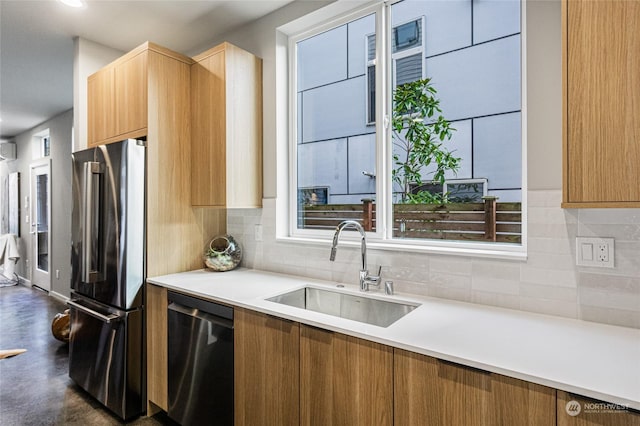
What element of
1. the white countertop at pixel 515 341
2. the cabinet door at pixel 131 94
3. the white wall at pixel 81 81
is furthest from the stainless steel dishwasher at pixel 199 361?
the white wall at pixel 81 81

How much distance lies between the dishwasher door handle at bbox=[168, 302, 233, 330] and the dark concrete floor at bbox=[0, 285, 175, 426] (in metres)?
0.76

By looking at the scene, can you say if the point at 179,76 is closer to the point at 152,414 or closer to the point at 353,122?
the point at 353,122

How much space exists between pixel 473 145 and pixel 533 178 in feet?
1.26

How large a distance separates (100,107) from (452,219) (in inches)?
103

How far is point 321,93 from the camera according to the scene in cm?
247

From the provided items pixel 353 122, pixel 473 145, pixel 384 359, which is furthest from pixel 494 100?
pixel 384 359

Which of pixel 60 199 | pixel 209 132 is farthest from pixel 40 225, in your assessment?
pixel 209 132

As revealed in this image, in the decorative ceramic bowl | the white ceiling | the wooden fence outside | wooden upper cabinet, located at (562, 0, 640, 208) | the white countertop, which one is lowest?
the white countertop

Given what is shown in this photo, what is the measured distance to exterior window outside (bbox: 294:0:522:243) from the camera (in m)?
1.76

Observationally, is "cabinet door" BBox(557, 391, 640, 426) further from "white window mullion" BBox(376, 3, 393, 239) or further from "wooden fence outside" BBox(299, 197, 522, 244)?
"white window mullion" BBox(376, 3, 393, 239)

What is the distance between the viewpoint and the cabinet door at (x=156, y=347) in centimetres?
213

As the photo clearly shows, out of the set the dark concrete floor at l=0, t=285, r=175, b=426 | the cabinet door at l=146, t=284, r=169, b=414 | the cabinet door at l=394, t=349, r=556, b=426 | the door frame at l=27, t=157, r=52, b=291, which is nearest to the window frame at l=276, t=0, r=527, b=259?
the cabinet door at l=394, t=349, r=556, b=426

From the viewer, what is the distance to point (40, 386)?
2.62 meters

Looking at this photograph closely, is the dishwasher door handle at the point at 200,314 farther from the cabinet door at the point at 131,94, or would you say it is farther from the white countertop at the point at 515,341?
the cabinet door at the point at 131,94
